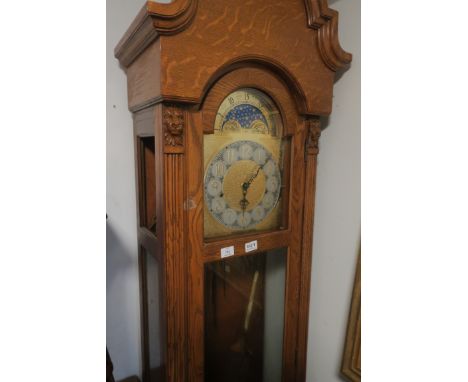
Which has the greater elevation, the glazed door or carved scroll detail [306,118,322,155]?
carved scroll detail [306,118,322,155]

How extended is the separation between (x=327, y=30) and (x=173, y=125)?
0.56m

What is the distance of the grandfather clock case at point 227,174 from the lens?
72cm

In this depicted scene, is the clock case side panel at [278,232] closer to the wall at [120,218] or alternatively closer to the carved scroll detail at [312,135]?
the carved scroll detail at [312,135]

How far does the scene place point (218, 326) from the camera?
959mm

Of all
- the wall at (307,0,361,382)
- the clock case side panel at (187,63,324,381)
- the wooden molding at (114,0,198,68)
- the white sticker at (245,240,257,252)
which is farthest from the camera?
the wall at (307,0,361,382)

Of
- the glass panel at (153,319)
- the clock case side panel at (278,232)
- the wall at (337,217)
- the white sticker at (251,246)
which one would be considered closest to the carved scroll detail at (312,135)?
the clock case side panel at (278,232)

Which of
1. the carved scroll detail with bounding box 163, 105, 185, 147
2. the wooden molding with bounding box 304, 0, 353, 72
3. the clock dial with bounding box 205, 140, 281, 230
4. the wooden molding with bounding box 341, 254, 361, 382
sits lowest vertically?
the wooden molding with bounding box 341, 254, 361, 382

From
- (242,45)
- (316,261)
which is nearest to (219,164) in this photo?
(242,45)

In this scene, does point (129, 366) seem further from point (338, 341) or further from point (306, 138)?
point (306, 138)

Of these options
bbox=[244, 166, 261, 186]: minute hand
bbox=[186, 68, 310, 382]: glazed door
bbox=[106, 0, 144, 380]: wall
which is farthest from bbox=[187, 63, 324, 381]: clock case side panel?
bbox=[106, 0, 144, 380]: wall

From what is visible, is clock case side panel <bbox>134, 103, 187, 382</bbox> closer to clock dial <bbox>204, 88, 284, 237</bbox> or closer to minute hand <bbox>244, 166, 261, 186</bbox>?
clock dial <bbox>204, 88, 284, 237</bbox>

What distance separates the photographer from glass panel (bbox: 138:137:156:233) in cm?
103

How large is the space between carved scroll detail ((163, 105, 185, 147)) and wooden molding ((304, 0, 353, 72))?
0.49 metres

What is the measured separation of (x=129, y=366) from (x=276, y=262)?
784 millimetres
